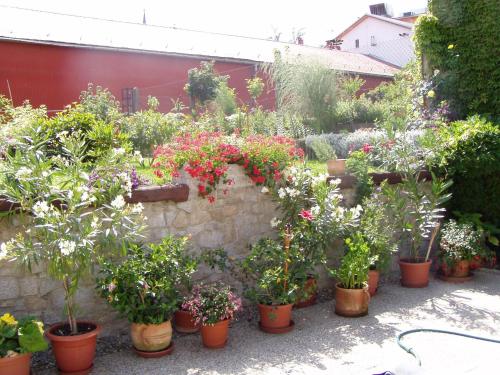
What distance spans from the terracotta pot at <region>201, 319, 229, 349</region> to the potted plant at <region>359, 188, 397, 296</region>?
182 cm

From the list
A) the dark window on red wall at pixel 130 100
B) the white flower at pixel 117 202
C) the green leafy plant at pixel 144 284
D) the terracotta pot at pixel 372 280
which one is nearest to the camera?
the white flower at pixel 117 202

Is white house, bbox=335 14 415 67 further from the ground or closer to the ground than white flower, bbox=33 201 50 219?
further from the ground

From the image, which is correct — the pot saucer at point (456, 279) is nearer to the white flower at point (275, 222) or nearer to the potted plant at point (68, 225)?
the white flower at point (275, 222)

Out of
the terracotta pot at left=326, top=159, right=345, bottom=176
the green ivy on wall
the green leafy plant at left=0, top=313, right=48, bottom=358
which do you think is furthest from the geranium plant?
the green ivy on wall

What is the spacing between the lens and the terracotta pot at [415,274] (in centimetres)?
637

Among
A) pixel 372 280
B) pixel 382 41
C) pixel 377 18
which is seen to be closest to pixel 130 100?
pixel 372 280

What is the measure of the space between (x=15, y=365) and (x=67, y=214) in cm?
108

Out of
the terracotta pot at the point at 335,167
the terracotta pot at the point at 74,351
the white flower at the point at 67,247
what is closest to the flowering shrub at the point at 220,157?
the terracotta pot at the point at 335,167

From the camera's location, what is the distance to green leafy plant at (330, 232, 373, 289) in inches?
208

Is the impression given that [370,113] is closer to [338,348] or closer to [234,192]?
[234,192]

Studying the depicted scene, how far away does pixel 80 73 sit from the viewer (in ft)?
55.6

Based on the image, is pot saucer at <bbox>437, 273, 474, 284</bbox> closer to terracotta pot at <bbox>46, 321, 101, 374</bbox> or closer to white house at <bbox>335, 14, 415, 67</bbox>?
terracotta pot at <bbox>46, 321, 101, 374</bbox>

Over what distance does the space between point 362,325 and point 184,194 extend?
212cm

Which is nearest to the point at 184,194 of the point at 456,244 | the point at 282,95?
the point at 456,244
